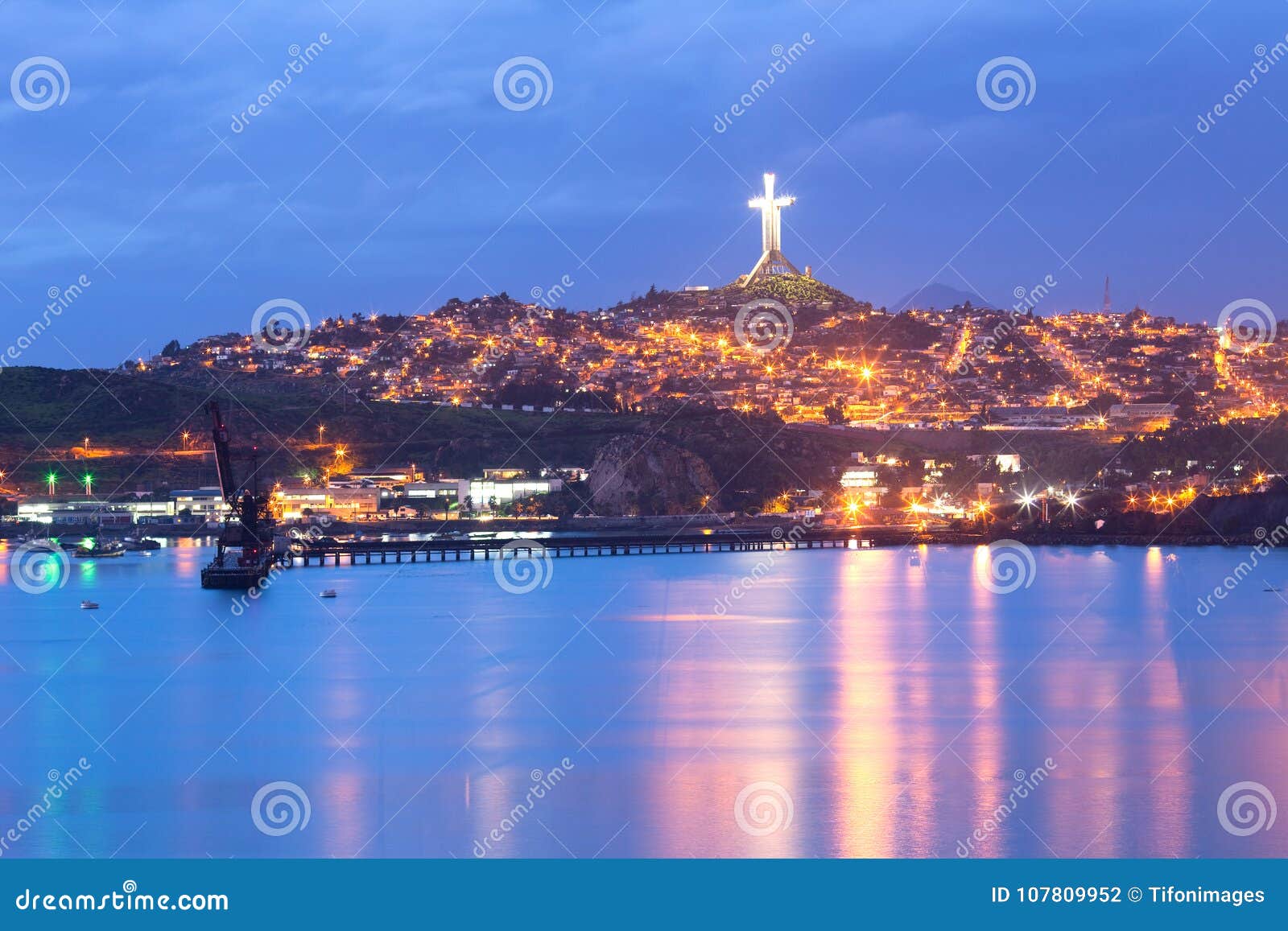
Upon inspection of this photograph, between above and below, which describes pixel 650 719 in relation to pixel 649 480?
below

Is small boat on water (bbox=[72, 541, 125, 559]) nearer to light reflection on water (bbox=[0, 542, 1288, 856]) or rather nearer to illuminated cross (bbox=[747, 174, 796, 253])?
light reflection on water (bbox=[0, 542, 1288, 856])

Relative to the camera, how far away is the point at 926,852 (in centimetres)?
1545

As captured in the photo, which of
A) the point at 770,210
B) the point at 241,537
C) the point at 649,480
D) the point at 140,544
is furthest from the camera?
the point at 770,210

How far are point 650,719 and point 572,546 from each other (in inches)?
1452

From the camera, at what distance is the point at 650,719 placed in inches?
923

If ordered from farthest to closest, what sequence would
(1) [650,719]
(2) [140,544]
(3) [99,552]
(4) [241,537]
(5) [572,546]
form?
(2) [140,544], (3) [99,552], (5) [572,546], (4) [241,537], (1) [650,719]

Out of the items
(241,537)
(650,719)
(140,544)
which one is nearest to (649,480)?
(140,544)

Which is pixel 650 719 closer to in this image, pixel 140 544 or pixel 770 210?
pixel 140 544

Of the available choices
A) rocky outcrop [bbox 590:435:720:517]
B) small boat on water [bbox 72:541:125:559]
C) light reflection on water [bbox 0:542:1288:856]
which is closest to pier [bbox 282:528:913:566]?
rocky outcrop [bbox 590:435:720:517]

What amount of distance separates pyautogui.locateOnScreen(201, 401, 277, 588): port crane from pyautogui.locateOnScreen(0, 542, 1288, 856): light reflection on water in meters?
2.47

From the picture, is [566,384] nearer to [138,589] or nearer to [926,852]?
[138,589]

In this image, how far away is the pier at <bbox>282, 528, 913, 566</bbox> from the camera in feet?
197

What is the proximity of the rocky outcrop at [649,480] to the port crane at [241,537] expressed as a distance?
28875 millimetres

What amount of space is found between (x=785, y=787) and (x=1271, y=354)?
125m
